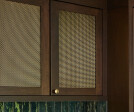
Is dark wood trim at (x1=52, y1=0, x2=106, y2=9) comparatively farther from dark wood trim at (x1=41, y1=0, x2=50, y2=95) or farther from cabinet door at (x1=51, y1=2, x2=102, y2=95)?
dark wood trim at (x1=41, y1=0, x2=50, y2=95)

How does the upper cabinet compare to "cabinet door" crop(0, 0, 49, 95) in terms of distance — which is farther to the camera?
the upper cabinet

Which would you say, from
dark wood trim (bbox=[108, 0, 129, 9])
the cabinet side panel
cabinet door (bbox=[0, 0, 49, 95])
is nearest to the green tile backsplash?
the cabinet side panel

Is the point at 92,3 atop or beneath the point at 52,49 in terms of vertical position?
atop

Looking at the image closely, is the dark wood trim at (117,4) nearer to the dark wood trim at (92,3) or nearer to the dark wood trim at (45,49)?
the dark wood trim at (92,3)

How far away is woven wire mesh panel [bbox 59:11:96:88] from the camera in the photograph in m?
2.69

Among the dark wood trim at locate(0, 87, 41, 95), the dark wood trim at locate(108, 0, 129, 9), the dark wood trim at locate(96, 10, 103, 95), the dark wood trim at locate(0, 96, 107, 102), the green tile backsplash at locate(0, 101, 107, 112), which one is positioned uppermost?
the dark wood trim at locate(108, 0, 129, 9)

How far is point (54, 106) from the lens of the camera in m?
Answer: 3.00

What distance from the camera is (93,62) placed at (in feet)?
9.42

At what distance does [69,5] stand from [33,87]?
68 cm

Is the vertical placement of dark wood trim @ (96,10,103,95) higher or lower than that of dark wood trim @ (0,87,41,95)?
higher

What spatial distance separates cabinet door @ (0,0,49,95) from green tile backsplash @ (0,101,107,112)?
33 centimetres

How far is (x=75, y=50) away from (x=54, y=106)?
536 mm

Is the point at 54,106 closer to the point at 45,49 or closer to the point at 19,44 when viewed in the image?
the point at 45,49

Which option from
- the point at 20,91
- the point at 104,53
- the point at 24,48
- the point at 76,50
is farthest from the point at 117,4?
the point at 20,91
